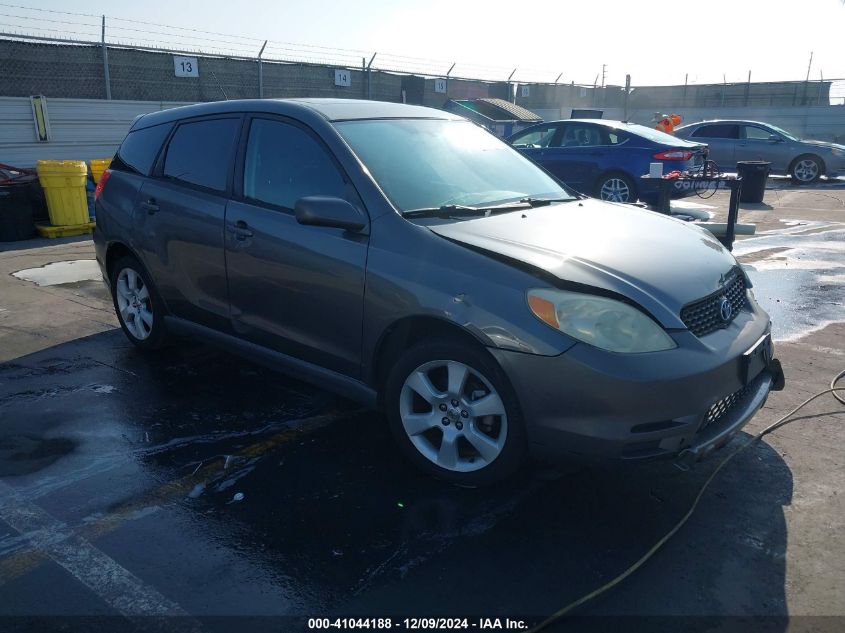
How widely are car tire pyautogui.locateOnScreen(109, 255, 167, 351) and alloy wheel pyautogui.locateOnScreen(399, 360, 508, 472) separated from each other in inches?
98.4

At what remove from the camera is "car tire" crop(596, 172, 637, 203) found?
1233cm

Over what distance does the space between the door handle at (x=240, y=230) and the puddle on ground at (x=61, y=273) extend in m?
4.14

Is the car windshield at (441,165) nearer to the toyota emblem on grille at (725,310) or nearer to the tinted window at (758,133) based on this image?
the toyota emblem on grille at (725,310)

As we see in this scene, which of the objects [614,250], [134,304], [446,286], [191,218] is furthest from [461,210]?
[134,304]

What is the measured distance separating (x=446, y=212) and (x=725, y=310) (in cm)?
146

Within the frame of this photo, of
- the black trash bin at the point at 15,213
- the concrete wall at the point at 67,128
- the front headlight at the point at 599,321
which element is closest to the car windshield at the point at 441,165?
the front headlight at the point at 599,321

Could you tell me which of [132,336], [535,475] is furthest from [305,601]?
[132,336]

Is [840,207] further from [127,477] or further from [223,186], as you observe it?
[127,477]

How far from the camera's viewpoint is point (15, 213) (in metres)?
10.4

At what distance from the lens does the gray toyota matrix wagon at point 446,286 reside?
3.11 m

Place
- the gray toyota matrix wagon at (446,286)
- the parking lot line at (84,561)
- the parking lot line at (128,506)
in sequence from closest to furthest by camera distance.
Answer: the parking lot line at (84,561), the parking lot line at (128,506), the gray toyota matrix wagon at (446,286)

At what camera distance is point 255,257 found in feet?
13.9

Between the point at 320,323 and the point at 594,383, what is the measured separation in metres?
1.58

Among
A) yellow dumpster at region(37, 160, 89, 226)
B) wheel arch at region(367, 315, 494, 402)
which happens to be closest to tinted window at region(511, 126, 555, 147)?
yellow dumpster at region(37, 160, 89, 226)
